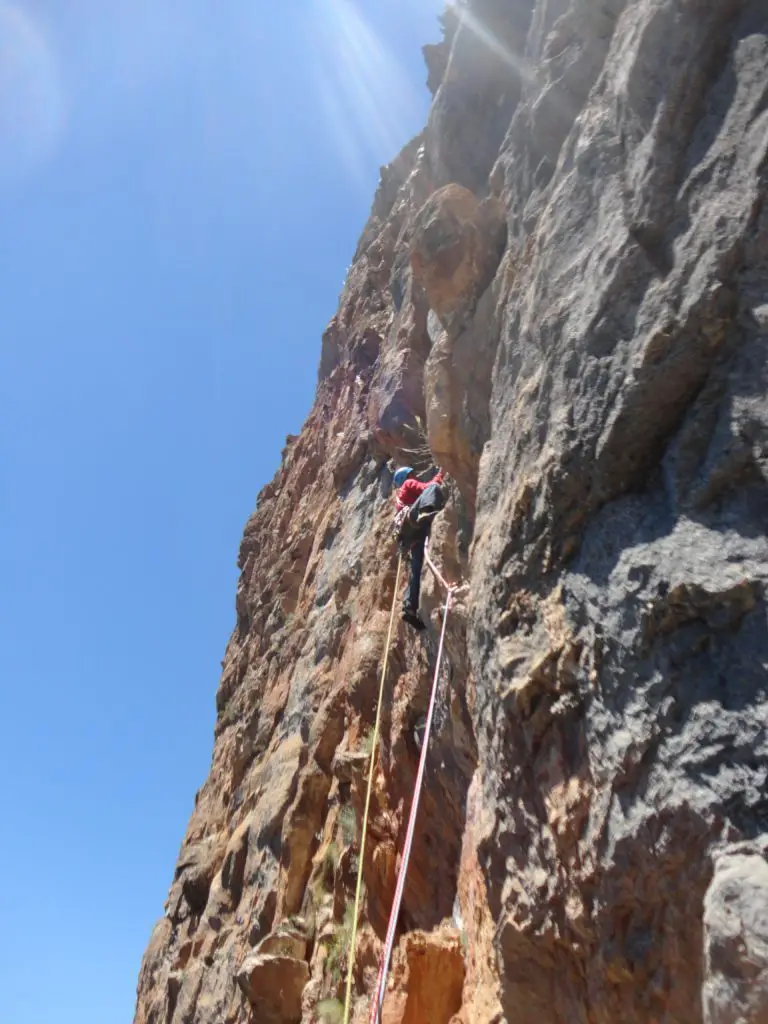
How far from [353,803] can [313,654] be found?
123 inches

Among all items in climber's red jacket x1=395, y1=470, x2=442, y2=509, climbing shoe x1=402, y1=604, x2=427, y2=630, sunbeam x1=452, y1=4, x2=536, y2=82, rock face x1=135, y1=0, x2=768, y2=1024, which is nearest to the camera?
rock face x1=135, y1=0, x2=768, y2=1024

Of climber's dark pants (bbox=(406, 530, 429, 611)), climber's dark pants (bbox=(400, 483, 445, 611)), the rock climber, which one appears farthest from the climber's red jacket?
climber's dark pants (bbox=(406, 530, 429, 611))

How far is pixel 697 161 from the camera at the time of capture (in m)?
4.33

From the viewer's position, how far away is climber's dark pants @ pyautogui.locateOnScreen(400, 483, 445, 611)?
7766mm

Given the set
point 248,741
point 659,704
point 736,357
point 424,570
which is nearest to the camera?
point 659,704

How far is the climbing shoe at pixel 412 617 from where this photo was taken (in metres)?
7.68

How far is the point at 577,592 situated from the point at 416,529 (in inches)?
159

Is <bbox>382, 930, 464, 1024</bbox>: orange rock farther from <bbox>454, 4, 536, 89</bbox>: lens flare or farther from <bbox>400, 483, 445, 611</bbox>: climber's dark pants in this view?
<bbox>454, 4, 536, 89</bbox>: lens flare

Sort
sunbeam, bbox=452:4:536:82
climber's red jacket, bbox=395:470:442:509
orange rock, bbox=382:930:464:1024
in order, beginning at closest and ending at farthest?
orange rock, bbox=382:930:464:1024 < sunbeam, bbox=452:4:536:82 < climber's red jacket, bbox=395:470:442:509

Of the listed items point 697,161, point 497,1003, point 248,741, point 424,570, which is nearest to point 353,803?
Result: point 424,570

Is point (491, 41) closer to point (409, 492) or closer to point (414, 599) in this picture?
point (409, 492)

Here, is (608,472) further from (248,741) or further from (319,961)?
(248,741)

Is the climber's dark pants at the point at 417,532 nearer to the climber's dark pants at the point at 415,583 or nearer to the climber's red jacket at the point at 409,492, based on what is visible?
the climber's dark pants at the point at 415,583

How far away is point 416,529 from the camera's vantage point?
26.7 feet
